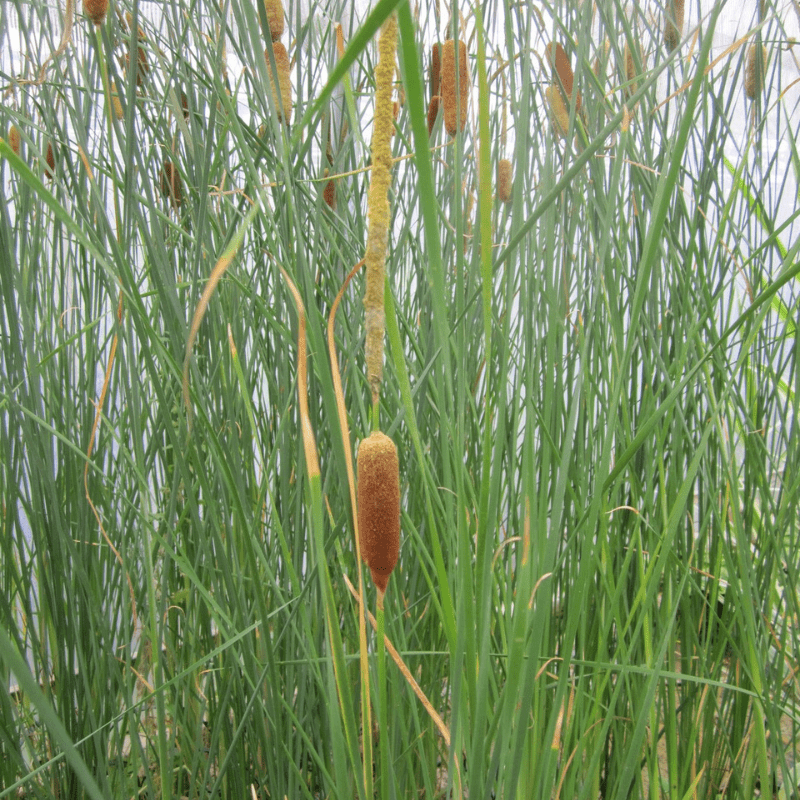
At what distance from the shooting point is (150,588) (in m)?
0.54

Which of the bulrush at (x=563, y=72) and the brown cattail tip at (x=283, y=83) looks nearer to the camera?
the brown cattail tip at (x=283, y=83)

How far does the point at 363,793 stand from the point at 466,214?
0.62 meters

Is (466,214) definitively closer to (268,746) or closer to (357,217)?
(357,217)

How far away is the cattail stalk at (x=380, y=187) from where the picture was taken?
28 centimetres

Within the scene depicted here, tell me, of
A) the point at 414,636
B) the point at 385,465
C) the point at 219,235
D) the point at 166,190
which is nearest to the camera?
the point at 385,465

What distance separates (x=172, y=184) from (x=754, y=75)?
2.16ft

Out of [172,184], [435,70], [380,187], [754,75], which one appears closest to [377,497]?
[380,187]

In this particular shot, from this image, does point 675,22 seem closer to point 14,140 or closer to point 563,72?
point 563,72

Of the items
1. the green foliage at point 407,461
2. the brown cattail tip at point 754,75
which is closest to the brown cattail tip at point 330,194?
the green foliage at point 407,461

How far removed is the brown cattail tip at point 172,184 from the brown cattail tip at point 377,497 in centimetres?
60

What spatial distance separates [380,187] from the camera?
0.28 meters

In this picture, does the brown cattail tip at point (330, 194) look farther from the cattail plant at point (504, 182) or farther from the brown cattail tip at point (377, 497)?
the brown cattail tip at point (377, 497)

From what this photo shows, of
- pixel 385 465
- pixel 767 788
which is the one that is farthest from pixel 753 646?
pixel 385 465

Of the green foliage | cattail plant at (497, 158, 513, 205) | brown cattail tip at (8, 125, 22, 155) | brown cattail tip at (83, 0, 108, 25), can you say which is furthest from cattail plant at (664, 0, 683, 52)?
brown cattail tip at (8, 125, 22, 155)
